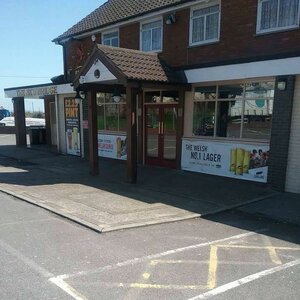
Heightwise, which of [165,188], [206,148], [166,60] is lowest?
[165,188]

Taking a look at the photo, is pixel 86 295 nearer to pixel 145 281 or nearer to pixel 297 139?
pixel 145 281

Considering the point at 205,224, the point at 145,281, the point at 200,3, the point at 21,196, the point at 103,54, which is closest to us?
the point at 145,281

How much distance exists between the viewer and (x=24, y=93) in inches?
761

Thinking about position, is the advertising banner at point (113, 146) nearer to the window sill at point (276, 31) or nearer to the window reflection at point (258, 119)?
the window reflection at point (258, 119)

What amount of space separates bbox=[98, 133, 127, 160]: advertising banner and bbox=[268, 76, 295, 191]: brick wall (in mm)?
6427

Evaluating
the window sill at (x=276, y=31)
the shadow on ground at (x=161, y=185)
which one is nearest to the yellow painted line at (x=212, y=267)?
the shadow on ground at (x=161, y=185)

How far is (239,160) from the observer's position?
1049 centimetres

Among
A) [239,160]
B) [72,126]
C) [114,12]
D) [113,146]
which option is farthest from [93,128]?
[114,12]

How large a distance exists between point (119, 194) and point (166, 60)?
18.3ft

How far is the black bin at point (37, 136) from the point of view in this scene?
2130 centimetres

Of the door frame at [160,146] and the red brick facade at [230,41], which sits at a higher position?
the red brick facade at [230,41]

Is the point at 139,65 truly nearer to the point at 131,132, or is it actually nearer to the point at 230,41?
the point at 131,132

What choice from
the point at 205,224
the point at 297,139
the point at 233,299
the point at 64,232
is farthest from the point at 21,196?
the point at 297,139

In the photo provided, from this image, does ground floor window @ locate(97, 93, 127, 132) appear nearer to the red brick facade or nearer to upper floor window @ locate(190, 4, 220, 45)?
the red brick facade
